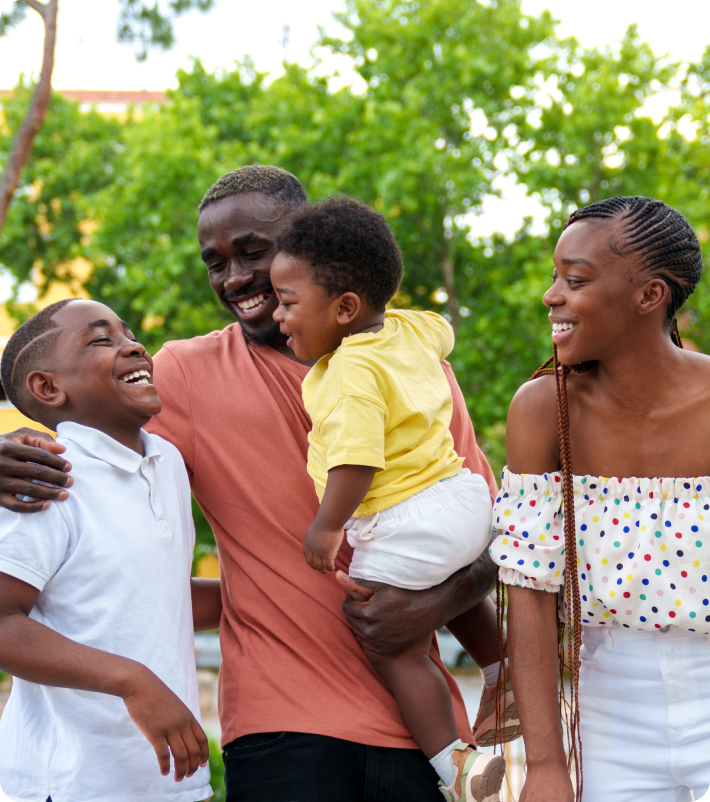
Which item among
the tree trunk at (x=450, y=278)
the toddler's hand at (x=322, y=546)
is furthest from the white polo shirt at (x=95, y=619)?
the tree trunk at (x=450, y=278)

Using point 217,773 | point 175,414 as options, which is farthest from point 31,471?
point 217,773

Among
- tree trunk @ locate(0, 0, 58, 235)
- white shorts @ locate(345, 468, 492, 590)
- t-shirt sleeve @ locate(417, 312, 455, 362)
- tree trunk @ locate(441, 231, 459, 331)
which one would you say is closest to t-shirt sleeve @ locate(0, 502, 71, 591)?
white shorts @ locate(345, 468, 492, 590)

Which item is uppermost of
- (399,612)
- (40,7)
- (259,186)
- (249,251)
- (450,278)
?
(40,7)

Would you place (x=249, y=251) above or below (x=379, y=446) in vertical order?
above

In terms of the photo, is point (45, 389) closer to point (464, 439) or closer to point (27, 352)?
point (27, 352)

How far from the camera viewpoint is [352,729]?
226 cm

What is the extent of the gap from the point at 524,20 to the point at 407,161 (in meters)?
3.14

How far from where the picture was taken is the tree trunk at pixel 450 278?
1247cm

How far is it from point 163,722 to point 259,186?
5.31ft

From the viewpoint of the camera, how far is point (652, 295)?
2.01 metres

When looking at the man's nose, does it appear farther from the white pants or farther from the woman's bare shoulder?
the white pants

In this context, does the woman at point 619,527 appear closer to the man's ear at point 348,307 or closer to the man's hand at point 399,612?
the man's hand at point 399,612

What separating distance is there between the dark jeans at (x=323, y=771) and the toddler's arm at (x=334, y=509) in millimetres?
463

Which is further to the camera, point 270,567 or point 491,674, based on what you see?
point 491,674
